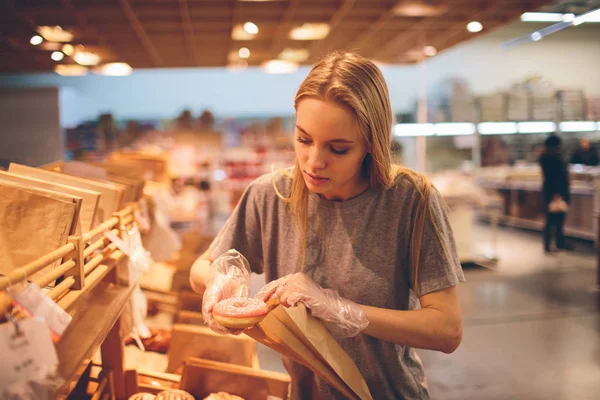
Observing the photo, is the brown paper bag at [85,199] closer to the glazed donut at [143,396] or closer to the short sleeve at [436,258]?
the glazed donut at [143,396]

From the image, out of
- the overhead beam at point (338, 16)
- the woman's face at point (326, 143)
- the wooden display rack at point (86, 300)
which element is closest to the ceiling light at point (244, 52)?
the overhead beam at point (338, 16)

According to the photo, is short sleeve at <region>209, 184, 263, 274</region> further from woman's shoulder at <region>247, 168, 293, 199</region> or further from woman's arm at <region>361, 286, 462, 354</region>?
woman's arm at <region>361, 286, 462, 354</region>

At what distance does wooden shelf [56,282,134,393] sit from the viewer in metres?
0.85

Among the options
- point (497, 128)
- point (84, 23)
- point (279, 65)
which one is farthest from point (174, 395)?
point (497, 128)

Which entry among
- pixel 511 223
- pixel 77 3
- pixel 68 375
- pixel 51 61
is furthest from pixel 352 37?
pixel 68 375

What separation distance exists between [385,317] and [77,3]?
4569 millimetres

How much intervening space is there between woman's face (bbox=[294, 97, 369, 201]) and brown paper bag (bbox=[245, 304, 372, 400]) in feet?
1.12

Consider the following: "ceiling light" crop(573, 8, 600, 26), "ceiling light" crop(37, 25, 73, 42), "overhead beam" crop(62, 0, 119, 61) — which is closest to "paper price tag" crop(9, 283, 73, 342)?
"ceiling light" crop(37, 25, 73, 42)

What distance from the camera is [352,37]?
23.4ft

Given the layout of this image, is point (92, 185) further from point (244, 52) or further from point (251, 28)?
point (244, 52)

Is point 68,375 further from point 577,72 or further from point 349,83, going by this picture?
point 577,72

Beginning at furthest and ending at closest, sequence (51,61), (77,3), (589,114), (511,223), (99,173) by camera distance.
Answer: (511,223) < (589,114) < (77,3) < (51,61) < (99,173)

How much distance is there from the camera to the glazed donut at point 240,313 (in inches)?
39.0

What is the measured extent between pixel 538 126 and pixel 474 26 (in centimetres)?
364
